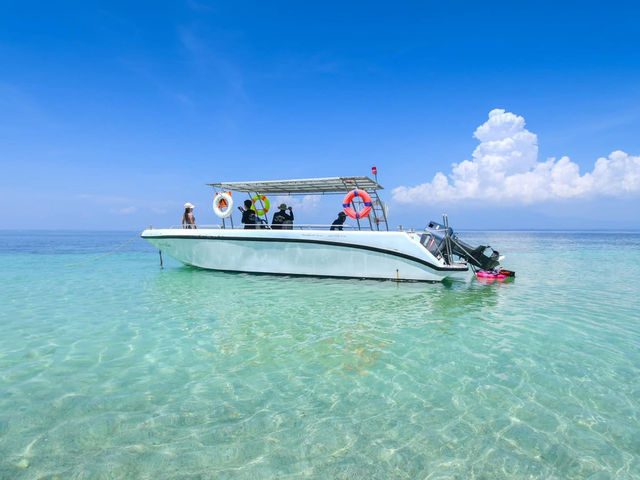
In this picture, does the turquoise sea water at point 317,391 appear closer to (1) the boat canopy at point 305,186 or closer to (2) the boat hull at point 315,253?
(2) the boat hull at point 315,253

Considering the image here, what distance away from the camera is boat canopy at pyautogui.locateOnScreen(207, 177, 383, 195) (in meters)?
11.5

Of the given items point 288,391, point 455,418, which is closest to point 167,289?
point 288,391

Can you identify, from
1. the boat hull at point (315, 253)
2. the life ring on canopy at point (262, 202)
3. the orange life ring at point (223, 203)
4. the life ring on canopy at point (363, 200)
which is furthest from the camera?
the life ring on canopy at point (262, 202)

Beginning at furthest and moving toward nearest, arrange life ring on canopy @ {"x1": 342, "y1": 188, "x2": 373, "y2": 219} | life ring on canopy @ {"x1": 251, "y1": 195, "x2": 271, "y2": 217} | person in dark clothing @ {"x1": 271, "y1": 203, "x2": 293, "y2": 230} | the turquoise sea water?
life ring on canopy @ {"x1": 251, "y1": 195, "x2": 271, "y2": 217}
person in dark clothing @ {"x1": 271, "y1": 203, "x2": 293, "y2": 230}
life ring on canopy @ {"x1": 342, "y1": 188, "x2": 373, "y2": 219}
the turquoise sea water

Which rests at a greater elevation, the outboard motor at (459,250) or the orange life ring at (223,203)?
the orange life ring at (223,203)

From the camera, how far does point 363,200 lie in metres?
11.5

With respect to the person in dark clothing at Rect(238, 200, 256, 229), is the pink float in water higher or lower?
lower

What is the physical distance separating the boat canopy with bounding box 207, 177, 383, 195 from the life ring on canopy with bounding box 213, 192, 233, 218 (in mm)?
403

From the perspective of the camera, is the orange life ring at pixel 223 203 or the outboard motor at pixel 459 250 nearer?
the outboard motor at pixel 459 250

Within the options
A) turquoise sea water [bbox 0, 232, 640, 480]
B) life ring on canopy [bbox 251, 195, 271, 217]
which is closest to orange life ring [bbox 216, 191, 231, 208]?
life ring on canopy [bbox 251, 195, 271, 217]

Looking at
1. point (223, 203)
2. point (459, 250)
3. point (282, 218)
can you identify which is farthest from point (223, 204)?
point (459, 250)

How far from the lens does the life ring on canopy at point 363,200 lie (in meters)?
11.5

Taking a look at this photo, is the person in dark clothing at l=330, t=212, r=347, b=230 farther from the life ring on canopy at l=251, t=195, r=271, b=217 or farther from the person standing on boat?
the person standing on boat

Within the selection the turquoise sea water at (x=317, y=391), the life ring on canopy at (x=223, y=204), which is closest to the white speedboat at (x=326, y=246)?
the life ring on canopy at (x=223, y=204)
